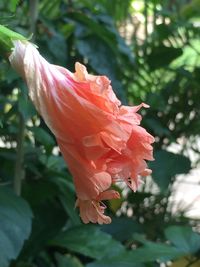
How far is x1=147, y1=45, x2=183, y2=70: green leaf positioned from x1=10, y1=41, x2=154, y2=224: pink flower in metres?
0.84

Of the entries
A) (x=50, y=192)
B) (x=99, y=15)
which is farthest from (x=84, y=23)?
(x=50, y=192)

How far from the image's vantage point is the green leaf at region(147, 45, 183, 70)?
1354 mm

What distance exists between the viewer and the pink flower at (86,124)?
509 mm

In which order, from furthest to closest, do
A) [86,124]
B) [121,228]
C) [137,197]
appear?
[137,197], [121,228], [86,124]

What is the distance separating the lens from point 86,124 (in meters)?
0.51

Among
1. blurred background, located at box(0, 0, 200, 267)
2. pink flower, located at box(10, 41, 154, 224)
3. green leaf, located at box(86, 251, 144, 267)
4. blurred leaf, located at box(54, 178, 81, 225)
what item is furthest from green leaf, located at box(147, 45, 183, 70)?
pink flower, located at box(10, 41, 154, 224)

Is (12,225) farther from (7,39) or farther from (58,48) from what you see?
(7,39)

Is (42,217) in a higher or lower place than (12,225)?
lower

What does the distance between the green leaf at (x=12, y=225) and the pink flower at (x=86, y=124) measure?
0.41 metres

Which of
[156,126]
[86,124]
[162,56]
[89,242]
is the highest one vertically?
[86,124]

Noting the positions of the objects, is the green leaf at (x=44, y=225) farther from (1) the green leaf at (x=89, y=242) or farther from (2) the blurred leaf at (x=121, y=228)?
(2) the blurred leaf at (x=121, y=228)

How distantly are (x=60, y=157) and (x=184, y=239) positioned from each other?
306 mm

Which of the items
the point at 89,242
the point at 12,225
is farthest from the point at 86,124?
the point at 89,242

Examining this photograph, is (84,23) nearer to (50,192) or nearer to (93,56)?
(93,56)
